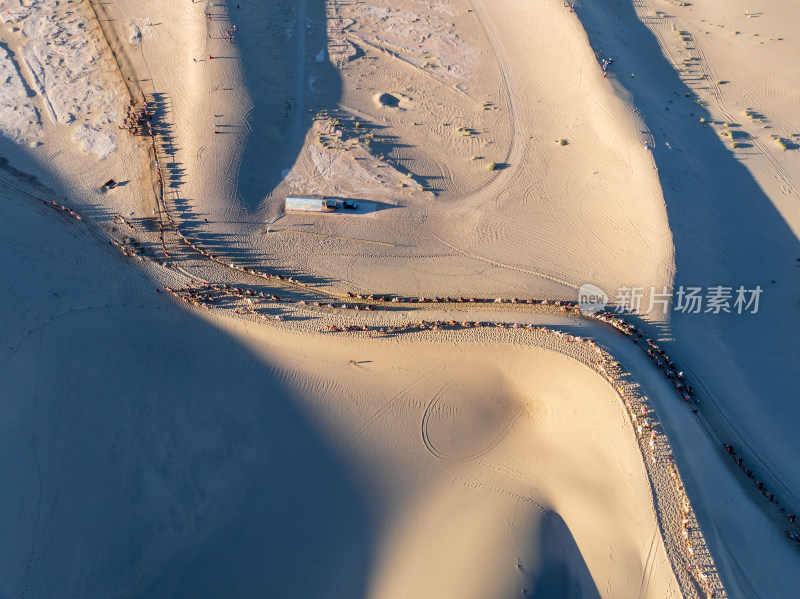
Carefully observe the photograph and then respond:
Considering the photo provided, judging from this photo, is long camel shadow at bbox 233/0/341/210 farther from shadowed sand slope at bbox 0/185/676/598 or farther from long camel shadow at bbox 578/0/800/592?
long camel shadow at bbox 578/0/800/592

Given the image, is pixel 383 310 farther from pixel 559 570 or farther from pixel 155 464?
pixel 559 570

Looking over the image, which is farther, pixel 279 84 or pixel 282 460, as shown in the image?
pixel 279 84

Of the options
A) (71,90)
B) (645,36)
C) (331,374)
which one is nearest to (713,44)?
(645,36)

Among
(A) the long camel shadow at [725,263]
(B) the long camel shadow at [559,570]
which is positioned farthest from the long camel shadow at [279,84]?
(B) the long camel shadow at [559,570]

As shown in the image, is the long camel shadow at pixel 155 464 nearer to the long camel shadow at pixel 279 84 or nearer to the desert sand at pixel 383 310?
the desert sand at pixel 383 310

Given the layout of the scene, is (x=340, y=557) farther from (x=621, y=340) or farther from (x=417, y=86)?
(x=417, y=86)

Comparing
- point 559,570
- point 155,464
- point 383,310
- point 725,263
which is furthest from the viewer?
point 725,263

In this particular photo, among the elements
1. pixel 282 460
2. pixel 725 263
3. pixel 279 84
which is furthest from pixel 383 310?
pixel 725 263
